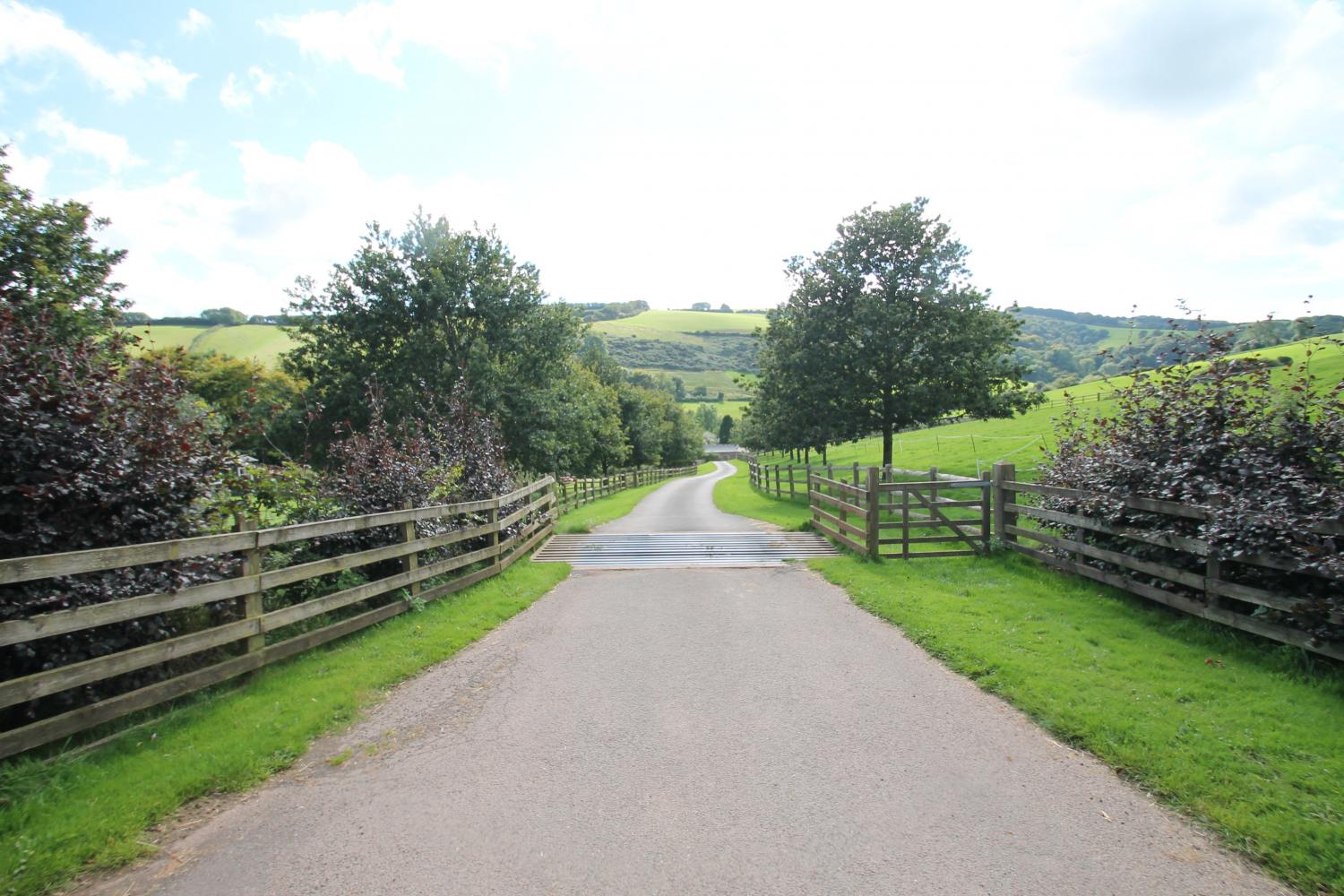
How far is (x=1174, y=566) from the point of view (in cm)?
685

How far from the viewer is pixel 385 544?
784 centimetres

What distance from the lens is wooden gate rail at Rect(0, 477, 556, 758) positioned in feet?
12.6

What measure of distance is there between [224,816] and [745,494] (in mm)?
26719

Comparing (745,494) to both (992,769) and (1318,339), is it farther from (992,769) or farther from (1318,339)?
(992,769)

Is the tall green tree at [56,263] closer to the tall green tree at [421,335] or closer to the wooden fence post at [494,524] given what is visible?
the tall green tree at [421,335]

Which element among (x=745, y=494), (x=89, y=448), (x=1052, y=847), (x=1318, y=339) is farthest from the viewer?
(x=745, y=494)

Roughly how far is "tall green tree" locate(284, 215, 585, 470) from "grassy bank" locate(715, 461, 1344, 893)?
18108 mm

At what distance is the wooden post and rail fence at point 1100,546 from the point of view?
5570 millimetres

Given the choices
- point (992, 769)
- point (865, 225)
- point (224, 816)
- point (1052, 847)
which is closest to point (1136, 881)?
point (1052, 847)

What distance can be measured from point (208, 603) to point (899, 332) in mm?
18668

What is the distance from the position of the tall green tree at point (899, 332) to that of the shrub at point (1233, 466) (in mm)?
11052

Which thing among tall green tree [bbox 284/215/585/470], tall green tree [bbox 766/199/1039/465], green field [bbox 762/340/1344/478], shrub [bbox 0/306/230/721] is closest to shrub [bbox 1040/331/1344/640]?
shrub [bbox 0/306/230/721]

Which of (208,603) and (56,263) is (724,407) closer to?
(56,263)

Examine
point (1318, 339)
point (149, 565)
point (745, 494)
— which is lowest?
point (745, 494)
